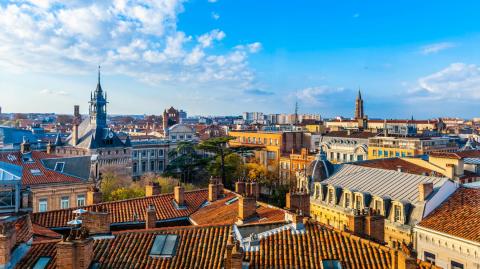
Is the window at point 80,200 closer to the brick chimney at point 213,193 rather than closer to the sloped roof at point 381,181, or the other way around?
the brick chimney at point 213,193

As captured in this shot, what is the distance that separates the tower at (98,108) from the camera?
86.3 meters

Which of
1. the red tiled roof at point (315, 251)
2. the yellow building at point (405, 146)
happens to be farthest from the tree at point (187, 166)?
the red tiled roof at point (315, 251)

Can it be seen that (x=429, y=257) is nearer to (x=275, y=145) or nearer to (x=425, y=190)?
(x=425, y=190)

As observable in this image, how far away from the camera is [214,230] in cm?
1948

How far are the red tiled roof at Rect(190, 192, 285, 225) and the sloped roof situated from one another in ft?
37.2

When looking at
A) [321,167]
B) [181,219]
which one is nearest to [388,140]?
[321,167]

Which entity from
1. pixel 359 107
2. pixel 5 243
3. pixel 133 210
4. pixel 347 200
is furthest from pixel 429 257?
pixel 359 107

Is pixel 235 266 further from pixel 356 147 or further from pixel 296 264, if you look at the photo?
pixel 356 147

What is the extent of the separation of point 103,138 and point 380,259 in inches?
2872

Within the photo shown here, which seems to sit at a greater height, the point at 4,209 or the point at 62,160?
the point at 62,160

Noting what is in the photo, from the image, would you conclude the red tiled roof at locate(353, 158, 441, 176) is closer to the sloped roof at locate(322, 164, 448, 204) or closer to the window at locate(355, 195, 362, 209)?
the sloped roof at locate(322, 164, 448, 204)

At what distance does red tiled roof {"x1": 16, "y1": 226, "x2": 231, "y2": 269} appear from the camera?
1678 centimetres

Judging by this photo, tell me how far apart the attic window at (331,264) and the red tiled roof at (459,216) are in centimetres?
1104

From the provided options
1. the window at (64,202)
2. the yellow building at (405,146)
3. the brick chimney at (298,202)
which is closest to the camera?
the brick chimney at (298,202)
